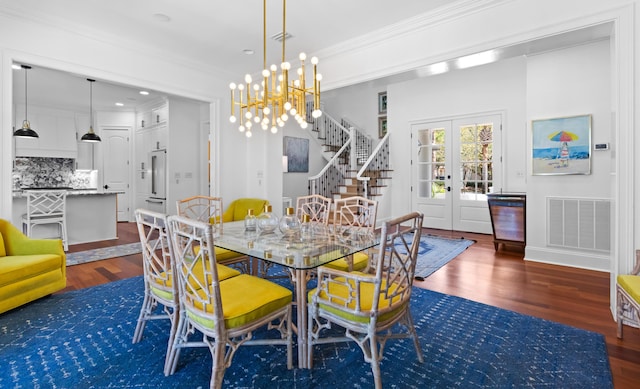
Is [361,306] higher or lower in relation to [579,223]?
lower

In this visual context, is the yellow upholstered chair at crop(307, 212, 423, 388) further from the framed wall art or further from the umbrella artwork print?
the framed wall art

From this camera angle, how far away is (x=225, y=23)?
12.0 feet

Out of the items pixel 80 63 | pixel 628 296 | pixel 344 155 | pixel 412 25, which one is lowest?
pixel 628 296

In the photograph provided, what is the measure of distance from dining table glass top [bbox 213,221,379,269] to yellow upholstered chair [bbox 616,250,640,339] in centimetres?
167

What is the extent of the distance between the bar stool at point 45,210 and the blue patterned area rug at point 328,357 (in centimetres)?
264

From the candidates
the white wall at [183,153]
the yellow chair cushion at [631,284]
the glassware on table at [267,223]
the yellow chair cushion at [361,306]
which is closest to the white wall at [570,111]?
the yellow chair cushion at [631,284]

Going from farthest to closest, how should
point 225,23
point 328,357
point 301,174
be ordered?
point 301,174 < point 225,23 < point 328,357

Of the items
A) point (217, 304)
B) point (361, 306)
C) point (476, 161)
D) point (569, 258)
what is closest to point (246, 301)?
point (217, 304)

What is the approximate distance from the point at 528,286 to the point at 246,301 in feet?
10.0

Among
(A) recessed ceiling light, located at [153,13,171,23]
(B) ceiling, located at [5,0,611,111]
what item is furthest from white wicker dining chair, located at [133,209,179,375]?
(A) recessed ceiling light, located at [153,13,171,23]

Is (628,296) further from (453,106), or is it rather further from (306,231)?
(453,106)

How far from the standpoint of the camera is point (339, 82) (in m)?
4.30

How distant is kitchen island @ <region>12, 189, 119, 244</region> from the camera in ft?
18.2

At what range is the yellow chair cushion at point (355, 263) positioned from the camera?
2.57 meters
